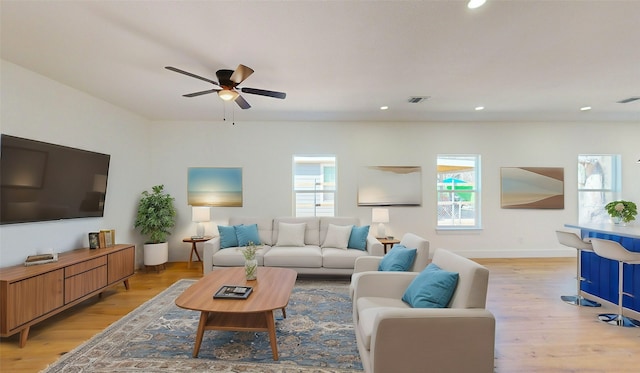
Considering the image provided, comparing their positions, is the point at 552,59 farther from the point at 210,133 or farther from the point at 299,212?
the point at 210,133

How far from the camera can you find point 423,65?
3137mm

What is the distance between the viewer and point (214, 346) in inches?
100

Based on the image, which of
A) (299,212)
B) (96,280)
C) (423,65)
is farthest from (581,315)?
(96,280)

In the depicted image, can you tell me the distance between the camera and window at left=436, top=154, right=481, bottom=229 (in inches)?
234

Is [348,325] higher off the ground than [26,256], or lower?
lower

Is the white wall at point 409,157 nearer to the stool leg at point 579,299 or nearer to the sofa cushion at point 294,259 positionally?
the sofa cushion at point 294,259

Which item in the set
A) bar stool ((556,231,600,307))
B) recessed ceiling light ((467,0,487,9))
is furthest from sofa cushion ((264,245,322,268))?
recessed ceiling light ((467,0,487,9))

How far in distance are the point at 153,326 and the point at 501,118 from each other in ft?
20.5

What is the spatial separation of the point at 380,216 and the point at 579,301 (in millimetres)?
2790

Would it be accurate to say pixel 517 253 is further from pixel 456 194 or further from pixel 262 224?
pixel 262 224

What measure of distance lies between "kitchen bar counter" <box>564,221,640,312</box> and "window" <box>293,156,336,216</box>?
3.77 m

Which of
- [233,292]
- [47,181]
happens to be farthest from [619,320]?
[47,181]

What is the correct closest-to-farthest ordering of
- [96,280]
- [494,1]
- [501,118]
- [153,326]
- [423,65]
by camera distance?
[494,1]
[153,326]
[423,65]
[96,280]
[501,118]

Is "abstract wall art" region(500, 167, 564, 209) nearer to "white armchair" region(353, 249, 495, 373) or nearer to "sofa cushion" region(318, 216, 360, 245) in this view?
"sofa cushion" region(318, 216, 360, 245)
